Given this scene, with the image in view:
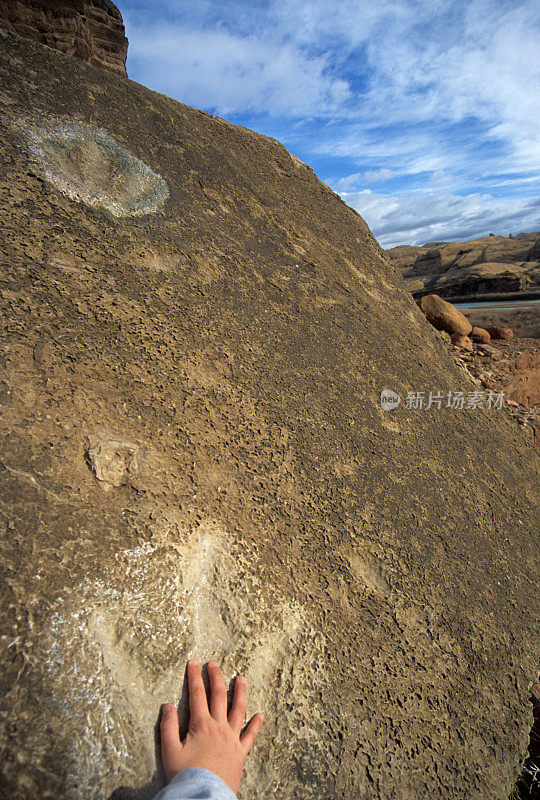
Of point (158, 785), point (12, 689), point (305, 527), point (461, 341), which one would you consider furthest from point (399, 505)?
point (461, 341)

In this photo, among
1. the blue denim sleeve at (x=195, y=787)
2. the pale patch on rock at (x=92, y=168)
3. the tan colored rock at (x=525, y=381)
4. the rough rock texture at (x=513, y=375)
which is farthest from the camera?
the tan colored rock at (x=525, y=381)

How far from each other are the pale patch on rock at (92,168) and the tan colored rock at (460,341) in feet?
12.0

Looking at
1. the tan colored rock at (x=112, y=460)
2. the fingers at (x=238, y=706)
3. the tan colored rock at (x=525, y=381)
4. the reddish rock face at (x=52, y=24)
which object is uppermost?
the reddish rock face at (x=52, y=24)

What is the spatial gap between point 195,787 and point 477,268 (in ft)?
108

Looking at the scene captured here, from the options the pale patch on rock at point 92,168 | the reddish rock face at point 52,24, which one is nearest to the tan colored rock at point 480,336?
the reddish rock face at point 52,24

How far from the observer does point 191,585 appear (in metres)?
0.92

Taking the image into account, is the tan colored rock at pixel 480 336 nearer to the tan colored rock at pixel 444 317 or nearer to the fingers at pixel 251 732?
the tan colored rock at pixel 444 317

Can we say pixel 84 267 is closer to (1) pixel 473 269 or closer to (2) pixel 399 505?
(2) pixel 399 505

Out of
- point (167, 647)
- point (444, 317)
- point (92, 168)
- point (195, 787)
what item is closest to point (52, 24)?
point (92, 168)

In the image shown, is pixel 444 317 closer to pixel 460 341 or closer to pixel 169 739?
pixel 460 341

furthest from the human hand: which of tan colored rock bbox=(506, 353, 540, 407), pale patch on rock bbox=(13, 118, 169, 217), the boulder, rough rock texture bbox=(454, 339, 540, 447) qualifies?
the boulder

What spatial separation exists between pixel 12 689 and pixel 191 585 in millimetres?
338

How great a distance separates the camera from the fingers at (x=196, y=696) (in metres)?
0.81

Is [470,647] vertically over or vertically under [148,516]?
under
